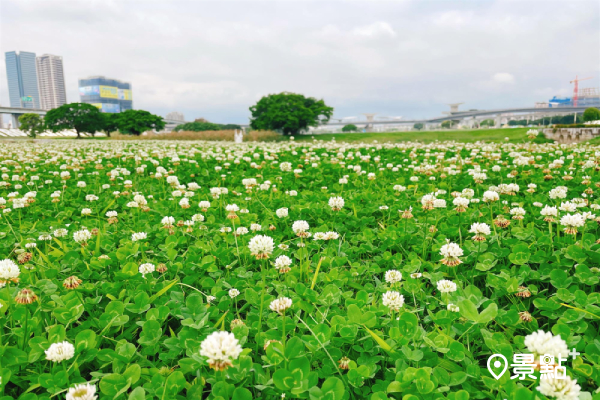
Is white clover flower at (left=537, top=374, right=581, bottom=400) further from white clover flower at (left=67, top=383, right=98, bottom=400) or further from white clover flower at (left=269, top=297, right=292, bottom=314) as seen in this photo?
white clover flower at (left=67, top=383, right=98, bottom=400)

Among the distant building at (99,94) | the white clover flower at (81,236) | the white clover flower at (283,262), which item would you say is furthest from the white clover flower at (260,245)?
the distant building at (99,94)

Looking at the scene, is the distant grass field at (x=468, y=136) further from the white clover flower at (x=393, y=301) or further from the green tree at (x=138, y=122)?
the green tree at (x=138, y=122)

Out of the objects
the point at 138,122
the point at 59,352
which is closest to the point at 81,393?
the point at 59,352

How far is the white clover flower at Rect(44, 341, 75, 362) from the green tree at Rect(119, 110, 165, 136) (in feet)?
183

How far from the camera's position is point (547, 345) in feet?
3.21

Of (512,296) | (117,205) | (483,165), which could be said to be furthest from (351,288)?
(483,165)

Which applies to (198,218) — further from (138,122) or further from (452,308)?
(138,122)

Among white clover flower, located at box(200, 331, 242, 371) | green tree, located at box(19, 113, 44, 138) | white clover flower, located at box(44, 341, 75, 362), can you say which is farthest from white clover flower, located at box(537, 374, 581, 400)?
green tree, located at box(19, 113, 44, 138)

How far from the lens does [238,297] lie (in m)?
1.98

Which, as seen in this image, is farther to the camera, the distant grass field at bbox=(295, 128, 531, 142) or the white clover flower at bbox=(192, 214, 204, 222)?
the distant grass field at bbox=(295, 128, 531, 142)

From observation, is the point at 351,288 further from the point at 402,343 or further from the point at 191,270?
the point at 191,270

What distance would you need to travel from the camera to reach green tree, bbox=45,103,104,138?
48594mm

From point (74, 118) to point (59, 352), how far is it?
57392mm

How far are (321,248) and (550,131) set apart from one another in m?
17.0
